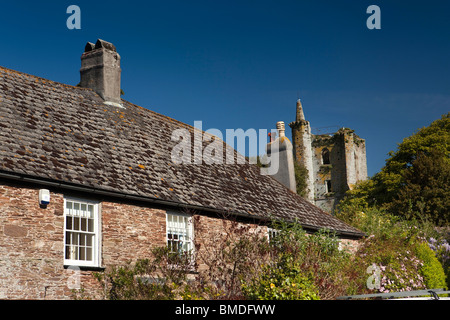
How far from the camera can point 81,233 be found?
582 inches

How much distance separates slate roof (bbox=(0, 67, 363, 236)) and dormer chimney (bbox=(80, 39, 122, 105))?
1.66 feet

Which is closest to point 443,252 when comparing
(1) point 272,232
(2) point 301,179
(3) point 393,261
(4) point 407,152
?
(3) point 393,261

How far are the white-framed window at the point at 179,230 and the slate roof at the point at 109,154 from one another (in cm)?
60

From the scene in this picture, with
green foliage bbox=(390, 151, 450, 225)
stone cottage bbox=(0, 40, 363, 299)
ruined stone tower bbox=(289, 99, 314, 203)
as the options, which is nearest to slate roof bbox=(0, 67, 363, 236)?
stone cottage bbox=(0, 40, 363, 299)

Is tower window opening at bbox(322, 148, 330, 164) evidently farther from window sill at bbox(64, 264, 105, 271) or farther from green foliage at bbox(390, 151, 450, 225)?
window sill at bbox(64, 264, 105, 271)

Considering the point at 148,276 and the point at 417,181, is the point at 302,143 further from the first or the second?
the point at 148,276

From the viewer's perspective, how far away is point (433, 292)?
8.48 m

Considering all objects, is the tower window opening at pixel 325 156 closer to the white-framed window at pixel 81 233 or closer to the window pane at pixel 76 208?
the white-framed window at pixel 81 233

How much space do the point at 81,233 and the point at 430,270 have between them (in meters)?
15.6

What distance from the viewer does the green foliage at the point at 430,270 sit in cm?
2328

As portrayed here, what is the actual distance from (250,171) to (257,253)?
9641 mm

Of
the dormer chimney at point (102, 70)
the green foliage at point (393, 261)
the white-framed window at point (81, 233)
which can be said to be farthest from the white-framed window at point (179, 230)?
the green foliage at point (393, 261)

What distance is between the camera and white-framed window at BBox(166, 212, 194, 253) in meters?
17.1
